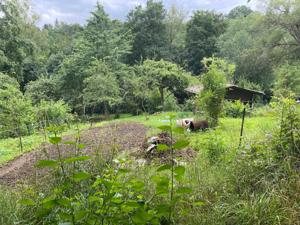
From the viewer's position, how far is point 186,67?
2559 cm

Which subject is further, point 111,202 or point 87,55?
point 87,55

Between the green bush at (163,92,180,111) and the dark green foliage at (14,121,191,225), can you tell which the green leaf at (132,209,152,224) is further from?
the green bush at (163,92,180,111)

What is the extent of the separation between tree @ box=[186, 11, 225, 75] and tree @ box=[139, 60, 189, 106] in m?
7.39

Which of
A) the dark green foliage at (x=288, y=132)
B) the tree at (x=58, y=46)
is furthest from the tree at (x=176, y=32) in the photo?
the dark green foliage at (x=288, y=132)

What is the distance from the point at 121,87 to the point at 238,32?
12.8m

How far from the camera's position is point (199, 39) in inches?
1006

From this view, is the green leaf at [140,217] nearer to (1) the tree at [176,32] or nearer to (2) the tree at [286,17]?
(2) the tree at [286,17]

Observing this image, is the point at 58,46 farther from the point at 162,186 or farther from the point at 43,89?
the point at 162,186

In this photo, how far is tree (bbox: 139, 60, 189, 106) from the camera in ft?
56.2

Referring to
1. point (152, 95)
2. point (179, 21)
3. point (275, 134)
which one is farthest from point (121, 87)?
point (275, 134)

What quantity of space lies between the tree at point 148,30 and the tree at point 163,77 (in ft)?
27.4

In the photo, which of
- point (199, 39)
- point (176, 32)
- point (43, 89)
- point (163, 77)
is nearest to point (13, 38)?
point (43, 89)

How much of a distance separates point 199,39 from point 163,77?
980 cm

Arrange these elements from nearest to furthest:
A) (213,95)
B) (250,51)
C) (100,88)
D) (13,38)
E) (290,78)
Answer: (213,95) → (13,38) → (100,88) → (290,78) → (250,51)
